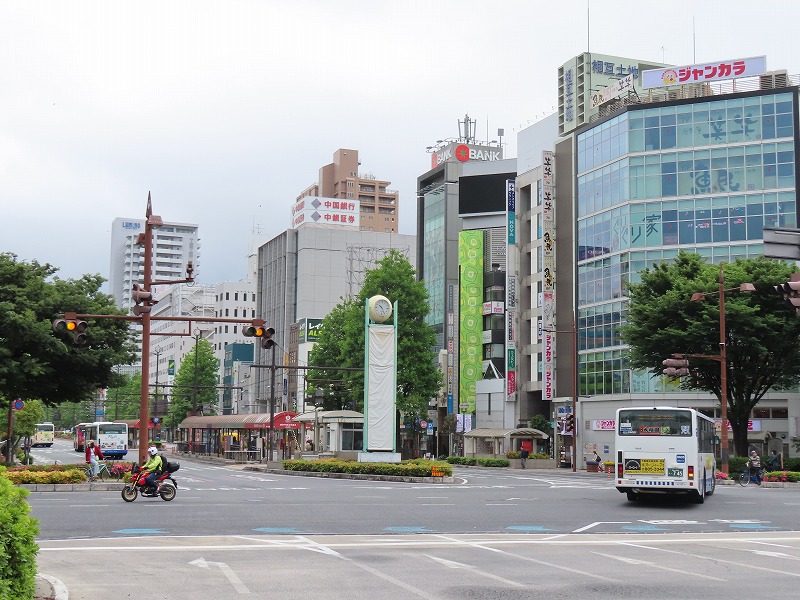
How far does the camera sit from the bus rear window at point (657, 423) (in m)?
29.2

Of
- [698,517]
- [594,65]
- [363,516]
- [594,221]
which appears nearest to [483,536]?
[363,516]

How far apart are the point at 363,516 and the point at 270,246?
12616 centimetres

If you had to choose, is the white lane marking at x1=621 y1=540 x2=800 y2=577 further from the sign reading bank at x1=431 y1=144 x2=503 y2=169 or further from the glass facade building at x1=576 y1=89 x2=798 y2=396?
the sign reading bank at x1=431 y1=144 x2=503 y2=169

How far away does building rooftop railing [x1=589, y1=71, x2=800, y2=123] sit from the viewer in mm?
66438

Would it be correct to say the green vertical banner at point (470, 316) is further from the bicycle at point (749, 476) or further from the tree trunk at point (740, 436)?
the bicycle at point (749, 476)

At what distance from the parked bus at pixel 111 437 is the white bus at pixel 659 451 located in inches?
2240

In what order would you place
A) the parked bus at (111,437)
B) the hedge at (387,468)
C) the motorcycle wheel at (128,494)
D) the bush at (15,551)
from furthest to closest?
1. the parked bus at (111,437)
2. the hedge at (387,468)
3. the motorcycle wheel at (128,494)
4. the bush at (15,551)

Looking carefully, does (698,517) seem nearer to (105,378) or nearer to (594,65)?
(105,378)

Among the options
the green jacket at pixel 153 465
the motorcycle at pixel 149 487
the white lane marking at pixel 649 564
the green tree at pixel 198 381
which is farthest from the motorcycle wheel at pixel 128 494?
the green tree at pixel 198 381

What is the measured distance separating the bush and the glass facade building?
2367 inches

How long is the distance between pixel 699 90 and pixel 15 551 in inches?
2665

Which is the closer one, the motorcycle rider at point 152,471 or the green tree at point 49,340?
the motorcycle rider at point 152,471

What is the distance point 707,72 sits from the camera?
67.5m

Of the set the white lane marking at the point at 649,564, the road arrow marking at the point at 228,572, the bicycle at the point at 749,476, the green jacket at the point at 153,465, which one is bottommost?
the bicycle at the point at 749,476
